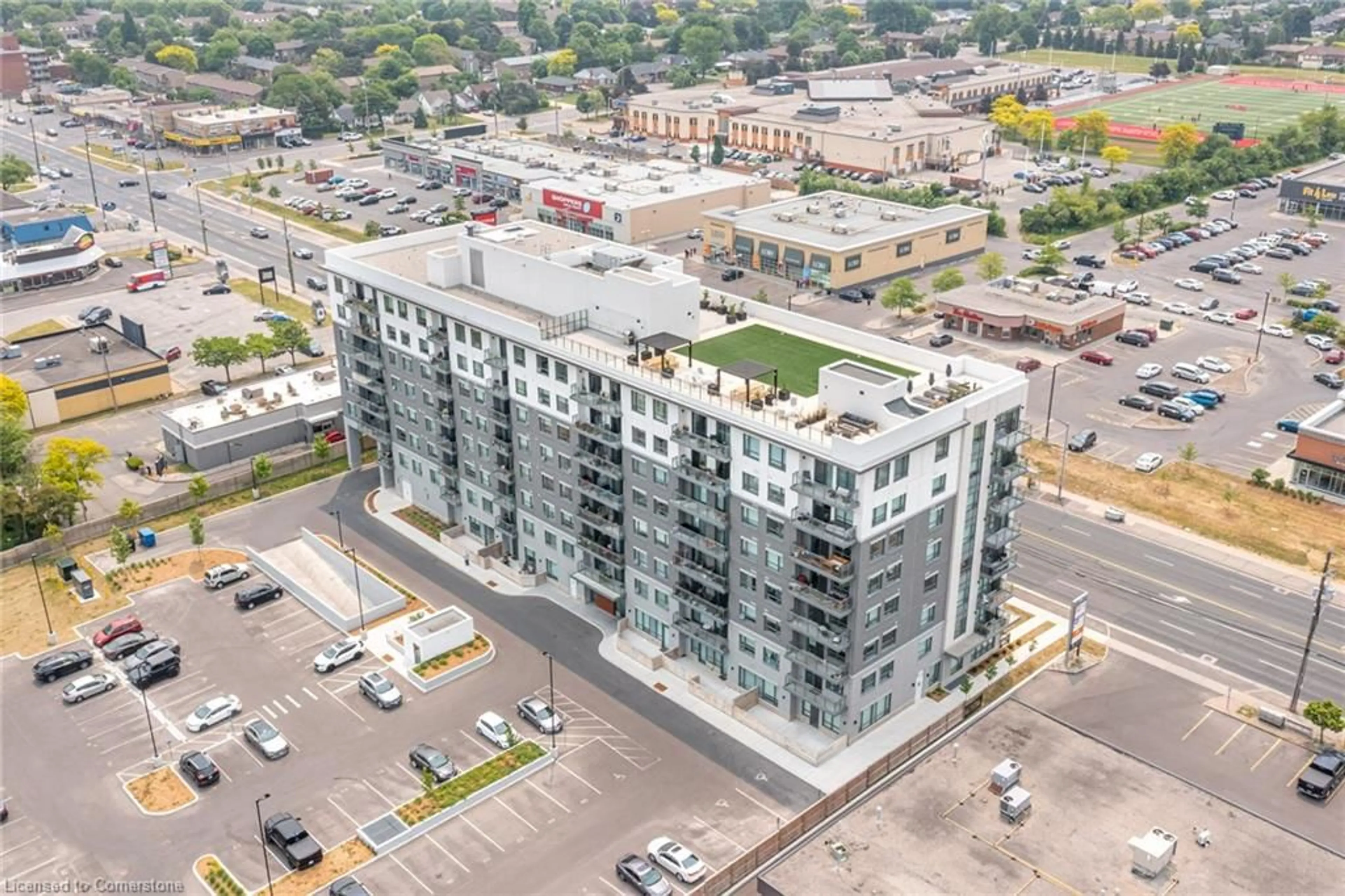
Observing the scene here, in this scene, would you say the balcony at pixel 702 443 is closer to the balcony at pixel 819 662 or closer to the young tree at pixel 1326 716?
the balcony at pixel 819 662

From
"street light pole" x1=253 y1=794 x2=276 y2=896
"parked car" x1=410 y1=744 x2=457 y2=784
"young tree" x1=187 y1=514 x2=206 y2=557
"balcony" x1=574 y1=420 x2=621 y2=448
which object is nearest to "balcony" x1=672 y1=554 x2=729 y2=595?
"balcony" x1=574 y1=420 x2=621 y2=448

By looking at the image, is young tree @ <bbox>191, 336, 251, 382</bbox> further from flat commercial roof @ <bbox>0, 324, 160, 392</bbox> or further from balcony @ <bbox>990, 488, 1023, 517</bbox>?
balcony @ <bbox>990, 488, 1023, 517</bbox>

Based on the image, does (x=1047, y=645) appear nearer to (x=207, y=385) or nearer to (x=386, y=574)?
(x=386, y=574)

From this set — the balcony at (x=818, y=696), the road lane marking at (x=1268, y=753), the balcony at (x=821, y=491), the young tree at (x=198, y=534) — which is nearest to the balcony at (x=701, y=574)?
the balcony at (x=818, y=696)

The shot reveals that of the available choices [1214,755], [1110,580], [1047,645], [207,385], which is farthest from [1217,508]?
[207,385]

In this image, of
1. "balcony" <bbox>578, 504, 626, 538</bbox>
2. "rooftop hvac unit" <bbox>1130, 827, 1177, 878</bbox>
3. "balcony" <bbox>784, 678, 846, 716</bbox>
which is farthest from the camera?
"balcony" <bbox>578, 504, 626, 538</bbox>

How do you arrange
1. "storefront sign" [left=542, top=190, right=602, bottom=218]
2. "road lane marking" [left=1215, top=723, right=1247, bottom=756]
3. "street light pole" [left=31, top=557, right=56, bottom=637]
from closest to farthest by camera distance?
1. "road lane marking" [left=1215, top=723, right=1247, bottom=756]
2. "street light pole" [left=31, top=557, right=56, bottom=637]
3. "storefront sign" [left=542, top=190, right=602, bottom=218]
